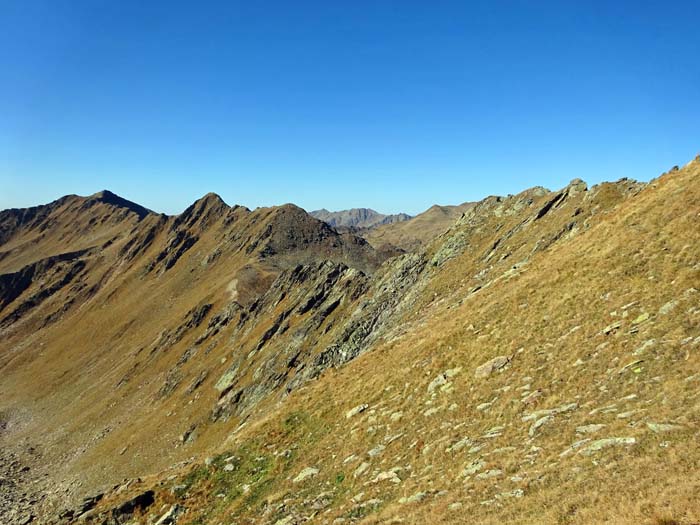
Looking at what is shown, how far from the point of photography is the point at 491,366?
74.7 ft

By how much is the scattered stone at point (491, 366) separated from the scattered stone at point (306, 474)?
10381 millimetres

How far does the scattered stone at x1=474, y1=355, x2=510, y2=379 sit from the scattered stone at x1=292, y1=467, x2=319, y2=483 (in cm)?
1038

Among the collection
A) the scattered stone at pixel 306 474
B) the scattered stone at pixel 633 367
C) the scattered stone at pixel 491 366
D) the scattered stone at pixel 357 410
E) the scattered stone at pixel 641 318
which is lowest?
the scattered stone at pixel 306 474

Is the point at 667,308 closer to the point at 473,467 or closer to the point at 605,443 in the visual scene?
the point at 605,443

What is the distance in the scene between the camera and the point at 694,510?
29.6ft

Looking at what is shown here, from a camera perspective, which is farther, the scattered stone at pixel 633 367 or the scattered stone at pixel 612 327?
the scattered stone at pixel 612 327

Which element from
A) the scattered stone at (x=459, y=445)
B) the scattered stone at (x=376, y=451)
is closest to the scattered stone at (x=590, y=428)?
A: the scattered stone at (x=459, y=445)

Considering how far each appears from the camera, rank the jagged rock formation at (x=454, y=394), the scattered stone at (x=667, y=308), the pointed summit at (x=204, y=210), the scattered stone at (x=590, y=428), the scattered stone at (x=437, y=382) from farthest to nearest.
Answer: the pointed summit at (x=204, y=210), the scattered stone at (x=437, y=382), the scattered stone at (x=667, y=308), the scattered stone at (x=590, y=428), the jagged rock formation at (x=454, y=394)

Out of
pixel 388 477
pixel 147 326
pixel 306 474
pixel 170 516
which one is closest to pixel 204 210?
pixel 147 326

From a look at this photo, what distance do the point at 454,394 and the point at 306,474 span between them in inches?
366

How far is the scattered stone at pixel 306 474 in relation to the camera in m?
22.7

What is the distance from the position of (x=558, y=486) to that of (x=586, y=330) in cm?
1097

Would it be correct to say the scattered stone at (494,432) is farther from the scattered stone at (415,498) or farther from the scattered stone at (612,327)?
the scattered stone at (612,327)

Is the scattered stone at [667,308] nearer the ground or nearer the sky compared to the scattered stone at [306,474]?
nearer the sky
